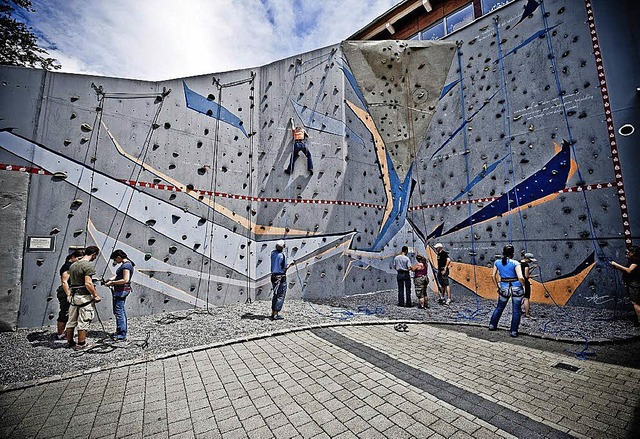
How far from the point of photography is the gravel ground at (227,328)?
181 inches

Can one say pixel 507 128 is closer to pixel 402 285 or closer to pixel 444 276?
pixel 444 276

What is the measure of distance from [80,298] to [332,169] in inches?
313

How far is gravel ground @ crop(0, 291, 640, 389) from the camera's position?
459cm

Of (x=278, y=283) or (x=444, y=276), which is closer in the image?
(x=278, y=283)

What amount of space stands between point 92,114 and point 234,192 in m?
3.96

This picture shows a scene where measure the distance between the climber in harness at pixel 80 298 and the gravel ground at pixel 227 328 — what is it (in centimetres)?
31

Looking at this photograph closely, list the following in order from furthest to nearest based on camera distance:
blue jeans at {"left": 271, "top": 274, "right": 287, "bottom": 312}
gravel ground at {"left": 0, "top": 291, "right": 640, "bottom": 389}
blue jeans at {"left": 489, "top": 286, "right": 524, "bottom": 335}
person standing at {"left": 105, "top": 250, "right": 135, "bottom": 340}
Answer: blue jeans at {"left": 271, "top": 274, "right": 287, "bottom": 312}, blue jeans at {"left": 489, "top": 286, "right": 524, "bottom": 335}, person standing at {"left": 105, "top": 250, "right": 135, "bottom": 340}, gravel ground at {"left": 0, "top": 291, "right": 640, "bottom": 389}

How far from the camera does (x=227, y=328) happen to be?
6363 millimetres

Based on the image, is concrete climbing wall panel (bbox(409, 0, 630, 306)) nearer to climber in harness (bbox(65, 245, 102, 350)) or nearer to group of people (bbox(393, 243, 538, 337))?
group of people (bbox(393, 243, 538, 337))

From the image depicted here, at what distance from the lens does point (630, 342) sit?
208 inches

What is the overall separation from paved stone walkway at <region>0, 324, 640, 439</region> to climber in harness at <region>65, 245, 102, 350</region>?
142 centimetres

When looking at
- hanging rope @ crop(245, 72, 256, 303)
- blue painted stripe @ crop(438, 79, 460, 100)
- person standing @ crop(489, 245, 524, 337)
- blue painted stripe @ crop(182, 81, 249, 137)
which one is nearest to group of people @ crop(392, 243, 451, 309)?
person standing @ crop(489, 245, 524, 337)

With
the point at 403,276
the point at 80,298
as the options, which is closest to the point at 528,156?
the point at 403,276

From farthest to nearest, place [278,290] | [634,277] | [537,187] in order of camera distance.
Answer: [537,187]
[278,290]
[634,277]
